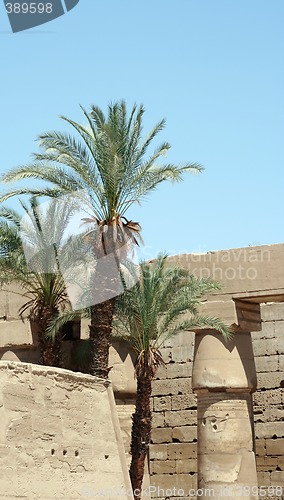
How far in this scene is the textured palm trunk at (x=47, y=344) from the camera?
16500 mm

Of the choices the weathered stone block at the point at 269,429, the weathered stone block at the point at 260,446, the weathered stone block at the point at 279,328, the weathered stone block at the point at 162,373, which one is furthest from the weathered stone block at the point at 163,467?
the weathered stone block at the point at 279,328

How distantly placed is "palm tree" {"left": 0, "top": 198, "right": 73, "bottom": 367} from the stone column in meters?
2.70

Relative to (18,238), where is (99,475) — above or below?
below

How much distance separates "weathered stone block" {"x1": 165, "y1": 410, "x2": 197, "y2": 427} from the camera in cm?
1919

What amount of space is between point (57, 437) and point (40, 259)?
8827mm

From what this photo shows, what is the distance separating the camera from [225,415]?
1502 cm

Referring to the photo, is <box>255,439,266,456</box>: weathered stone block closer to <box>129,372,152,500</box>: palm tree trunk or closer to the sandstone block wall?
the sandstone block wall

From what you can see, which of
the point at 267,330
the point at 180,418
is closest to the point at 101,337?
the point at 267,330

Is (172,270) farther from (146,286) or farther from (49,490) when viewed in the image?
(49,490)

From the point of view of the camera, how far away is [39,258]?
52.9 ft

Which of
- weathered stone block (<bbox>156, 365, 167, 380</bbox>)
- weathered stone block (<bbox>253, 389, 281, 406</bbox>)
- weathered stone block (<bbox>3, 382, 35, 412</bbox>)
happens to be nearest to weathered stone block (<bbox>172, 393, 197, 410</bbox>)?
weathered stone block (<bbox>156, 365, 167, 380</bbox>)

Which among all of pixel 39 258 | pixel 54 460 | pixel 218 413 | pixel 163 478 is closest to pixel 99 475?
pixel 54 460

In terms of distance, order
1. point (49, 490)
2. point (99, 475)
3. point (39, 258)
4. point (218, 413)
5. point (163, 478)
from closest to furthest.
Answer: point (49, 490)
point (99, 475)
point (218, 413)
point (39, 258)
point (163, 478)

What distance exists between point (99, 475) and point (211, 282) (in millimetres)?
7692
